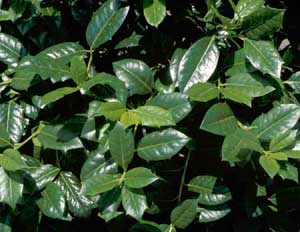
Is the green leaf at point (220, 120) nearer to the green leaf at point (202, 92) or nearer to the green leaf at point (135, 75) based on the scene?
the green leaf at point (202, 92)

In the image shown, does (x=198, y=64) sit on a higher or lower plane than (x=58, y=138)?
higher

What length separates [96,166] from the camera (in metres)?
1.63

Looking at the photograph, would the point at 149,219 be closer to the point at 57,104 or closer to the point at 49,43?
the point at 57,104

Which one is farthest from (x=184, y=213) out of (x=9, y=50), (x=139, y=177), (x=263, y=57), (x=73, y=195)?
(x=9, y=50)

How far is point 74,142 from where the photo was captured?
166cm

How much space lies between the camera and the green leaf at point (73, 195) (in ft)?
5.71

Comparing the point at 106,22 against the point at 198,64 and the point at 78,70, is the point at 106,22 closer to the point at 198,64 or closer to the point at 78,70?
the point at 78,70

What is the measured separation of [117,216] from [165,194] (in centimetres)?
14

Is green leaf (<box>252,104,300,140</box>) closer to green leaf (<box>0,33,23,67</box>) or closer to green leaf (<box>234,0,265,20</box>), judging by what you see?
green leaf (<box>234,0,265,20</box>)

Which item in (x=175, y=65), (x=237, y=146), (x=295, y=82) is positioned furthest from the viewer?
(x=295, y=82)

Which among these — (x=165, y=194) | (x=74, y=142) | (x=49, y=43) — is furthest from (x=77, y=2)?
(x=165, y=194)

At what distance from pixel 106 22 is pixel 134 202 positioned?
0.51 meters

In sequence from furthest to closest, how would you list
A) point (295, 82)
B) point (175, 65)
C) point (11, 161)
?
point (295, 82), point (175, 65), point (11, 161)

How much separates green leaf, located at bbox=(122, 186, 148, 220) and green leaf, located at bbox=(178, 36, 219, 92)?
28cm
